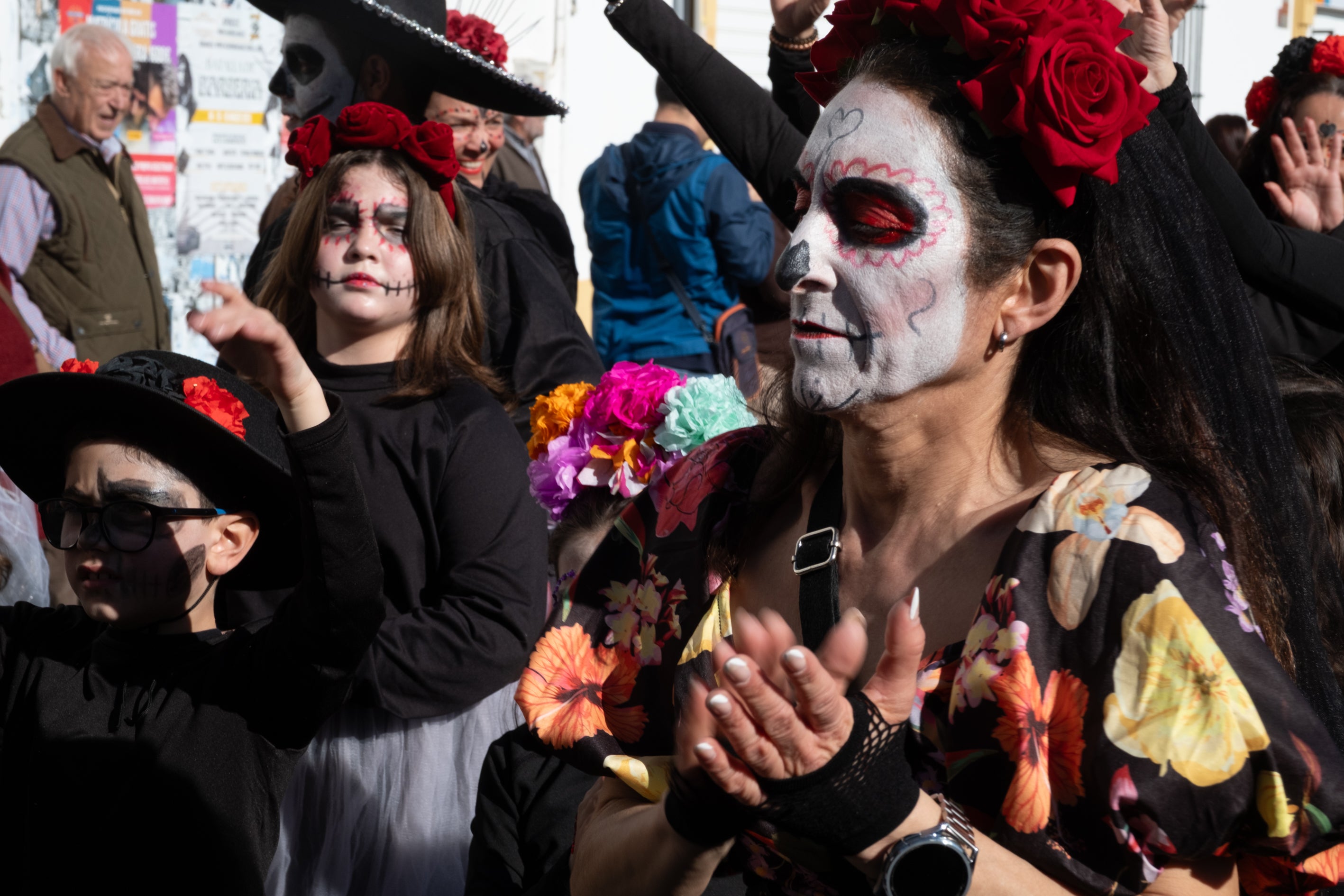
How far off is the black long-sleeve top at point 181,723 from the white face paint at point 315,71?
219cm

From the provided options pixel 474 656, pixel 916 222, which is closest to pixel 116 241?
pixel 474 656

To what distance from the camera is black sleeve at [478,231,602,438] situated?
11.7 feet

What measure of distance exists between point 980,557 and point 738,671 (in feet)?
1.46

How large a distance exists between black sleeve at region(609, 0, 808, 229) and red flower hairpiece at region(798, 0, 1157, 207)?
1307 mm

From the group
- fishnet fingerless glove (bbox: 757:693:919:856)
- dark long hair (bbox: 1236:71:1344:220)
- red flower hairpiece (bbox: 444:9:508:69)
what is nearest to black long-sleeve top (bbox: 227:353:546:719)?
fishnet fingerless glove (bbox: 757:693:919:856)

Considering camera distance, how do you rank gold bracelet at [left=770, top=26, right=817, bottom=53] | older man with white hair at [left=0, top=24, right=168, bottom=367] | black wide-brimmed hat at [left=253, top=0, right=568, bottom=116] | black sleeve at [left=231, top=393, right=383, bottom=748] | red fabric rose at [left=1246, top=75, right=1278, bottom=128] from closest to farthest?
black sleeve at [left=231, top=393, right=383, bottom=748], gold bracelet at [left=770, top=26, right=817, bottom=53], black wide-brimmed hat at [left=253, top=0, right=568, bottom=116], red fabric rose at [left=1246, top=75, right=1278, bottom=128], older man with white hair at [left=0, top=24, right=168, bottom=367]

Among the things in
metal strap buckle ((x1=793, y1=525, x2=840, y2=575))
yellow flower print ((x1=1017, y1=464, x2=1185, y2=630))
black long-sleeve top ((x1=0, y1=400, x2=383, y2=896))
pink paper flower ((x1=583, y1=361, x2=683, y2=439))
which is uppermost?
yellow flower print ((x1=1017, y1=464, x2=1185, y2=630))

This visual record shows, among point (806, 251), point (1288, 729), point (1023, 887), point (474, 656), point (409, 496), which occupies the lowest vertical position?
point (474, 656)

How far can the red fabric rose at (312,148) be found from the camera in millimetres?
3143

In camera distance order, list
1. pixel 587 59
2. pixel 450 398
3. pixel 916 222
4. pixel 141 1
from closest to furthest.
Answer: pixel 916 222 → pixel 450 398 → pixel 141 1 → pixel 587 59

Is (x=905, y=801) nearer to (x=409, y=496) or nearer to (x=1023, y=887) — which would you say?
(x=1023, y=887)

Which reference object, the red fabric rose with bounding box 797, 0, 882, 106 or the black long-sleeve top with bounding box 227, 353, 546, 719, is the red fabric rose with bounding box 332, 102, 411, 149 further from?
the red fabric rose with bounding box 797, 0, 882, 106

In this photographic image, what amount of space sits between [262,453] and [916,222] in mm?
1233

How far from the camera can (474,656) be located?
277 centimetres
